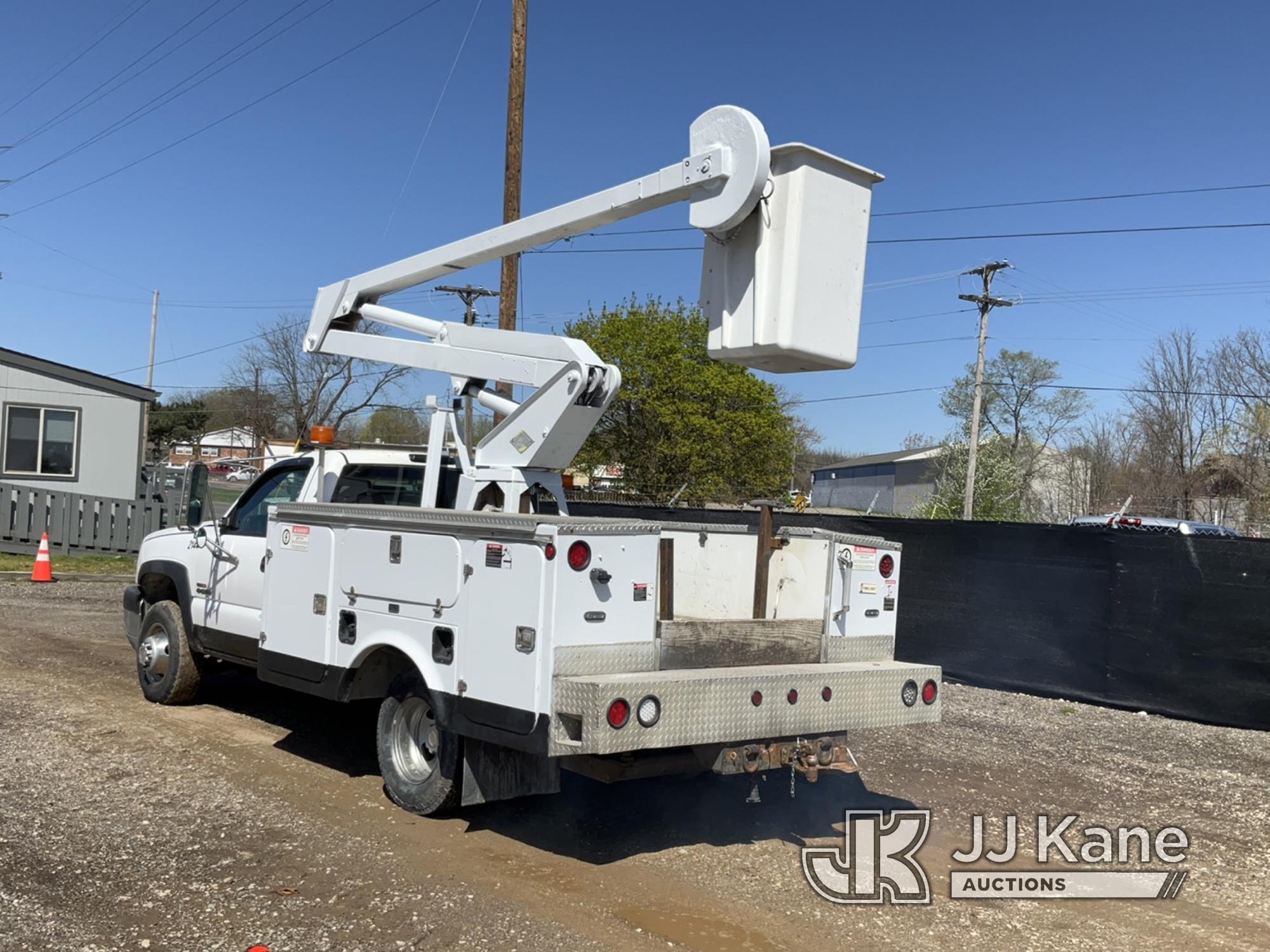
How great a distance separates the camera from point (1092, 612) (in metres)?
10.5

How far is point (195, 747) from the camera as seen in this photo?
7.57 m

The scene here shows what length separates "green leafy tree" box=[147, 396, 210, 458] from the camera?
2285 inches

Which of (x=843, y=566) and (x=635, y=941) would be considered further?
(x=843, y=566)

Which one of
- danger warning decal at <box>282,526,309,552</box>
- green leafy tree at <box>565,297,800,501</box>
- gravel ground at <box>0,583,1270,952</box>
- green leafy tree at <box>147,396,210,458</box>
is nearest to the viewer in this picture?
gravel ground at <box>0,583,1270,952</box>

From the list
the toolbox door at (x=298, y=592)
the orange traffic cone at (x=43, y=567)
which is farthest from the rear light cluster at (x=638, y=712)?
the orange traffic cone at (x=43, y=567)

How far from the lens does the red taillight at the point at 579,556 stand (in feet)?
16.8

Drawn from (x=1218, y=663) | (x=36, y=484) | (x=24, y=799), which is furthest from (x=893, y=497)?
(x=24, y=799)

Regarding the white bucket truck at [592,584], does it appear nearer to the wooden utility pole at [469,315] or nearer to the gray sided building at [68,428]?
the wooden utility pole at [469,315]

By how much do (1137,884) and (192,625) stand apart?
638 cm

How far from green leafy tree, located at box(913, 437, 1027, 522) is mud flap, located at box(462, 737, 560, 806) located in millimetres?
32037

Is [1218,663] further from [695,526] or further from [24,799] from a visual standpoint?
[24,799]

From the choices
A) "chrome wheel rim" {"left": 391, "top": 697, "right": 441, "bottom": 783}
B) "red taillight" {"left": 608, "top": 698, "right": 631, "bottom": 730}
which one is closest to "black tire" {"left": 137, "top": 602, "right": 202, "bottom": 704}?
"chrome wheel rim" {"left": 391, "top": 697, "right": 441, "bottom": 783}

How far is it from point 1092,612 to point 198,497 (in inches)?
305

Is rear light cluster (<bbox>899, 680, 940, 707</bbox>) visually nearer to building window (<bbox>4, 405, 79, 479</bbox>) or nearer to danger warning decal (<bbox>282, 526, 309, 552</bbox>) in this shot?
danger warning decal (<bbox>282, 526, 309, 552</bbox>)
